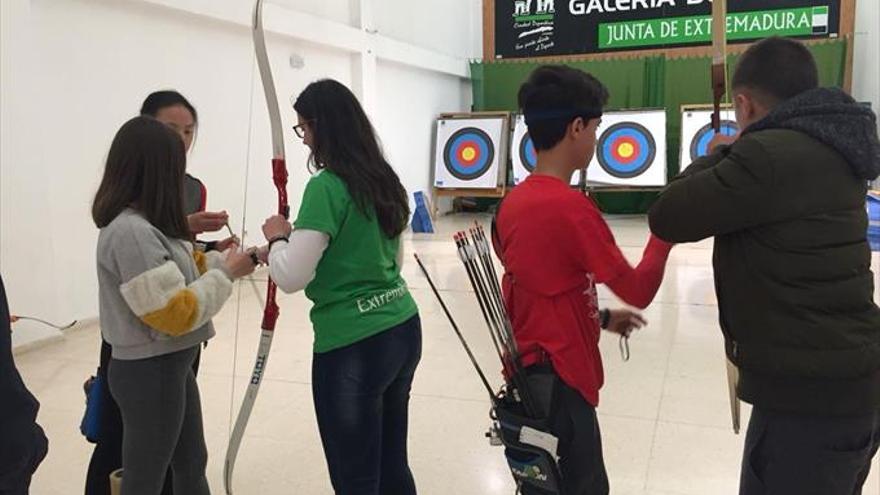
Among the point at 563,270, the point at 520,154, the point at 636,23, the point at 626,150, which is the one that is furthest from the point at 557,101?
the point at 636,23

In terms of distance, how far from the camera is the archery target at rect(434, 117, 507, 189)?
7086 mm

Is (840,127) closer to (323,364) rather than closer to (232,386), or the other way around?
(323,364)

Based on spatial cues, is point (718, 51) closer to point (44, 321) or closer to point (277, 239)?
Result: point (277, 239)

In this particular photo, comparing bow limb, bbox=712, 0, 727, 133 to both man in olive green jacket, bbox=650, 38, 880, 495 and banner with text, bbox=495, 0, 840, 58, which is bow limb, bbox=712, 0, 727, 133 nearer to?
man in olive green jacket, bbox=650, 38, 880, 495

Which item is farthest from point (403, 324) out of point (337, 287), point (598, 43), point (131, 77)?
point (598, 43)

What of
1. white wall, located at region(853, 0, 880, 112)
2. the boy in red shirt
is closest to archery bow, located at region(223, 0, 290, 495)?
the boy in red shirt

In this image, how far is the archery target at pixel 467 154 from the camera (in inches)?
279

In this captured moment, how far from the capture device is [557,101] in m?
1.13

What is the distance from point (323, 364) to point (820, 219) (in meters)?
0.79

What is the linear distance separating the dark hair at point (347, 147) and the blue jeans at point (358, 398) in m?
0.21

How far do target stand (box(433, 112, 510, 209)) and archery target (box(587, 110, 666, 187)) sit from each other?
0.87m

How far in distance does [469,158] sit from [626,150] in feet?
4.68

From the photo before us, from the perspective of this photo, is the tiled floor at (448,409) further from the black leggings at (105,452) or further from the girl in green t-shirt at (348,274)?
the girl in green t-shirt at (348,274)

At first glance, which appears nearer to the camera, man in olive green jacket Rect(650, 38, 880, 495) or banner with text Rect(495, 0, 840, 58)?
man in olive green jacket Rect(650, 38, 880, 495)
